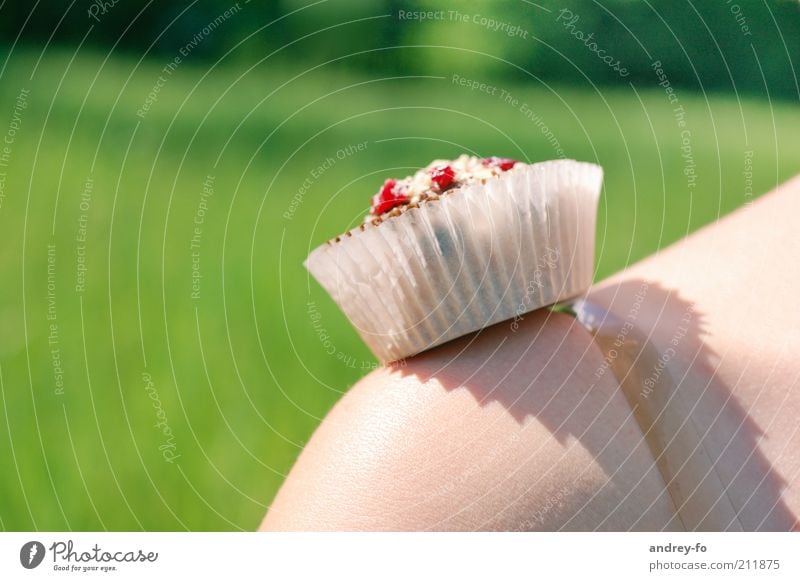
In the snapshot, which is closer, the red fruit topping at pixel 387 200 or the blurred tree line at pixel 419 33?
the red fruit topping at pixel 387 200

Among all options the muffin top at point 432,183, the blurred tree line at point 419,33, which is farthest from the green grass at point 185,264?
the muffin top at point 432,183

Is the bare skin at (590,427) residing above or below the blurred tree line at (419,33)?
below

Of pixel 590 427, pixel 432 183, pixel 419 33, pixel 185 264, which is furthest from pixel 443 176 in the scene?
pixel 185 264

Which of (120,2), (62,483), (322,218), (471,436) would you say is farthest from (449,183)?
(322,218)

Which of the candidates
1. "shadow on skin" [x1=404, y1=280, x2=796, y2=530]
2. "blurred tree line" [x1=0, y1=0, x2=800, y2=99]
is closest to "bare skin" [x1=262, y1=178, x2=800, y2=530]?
"shadow on skin" [x1=404, y1=280, x2=796, y2=530]

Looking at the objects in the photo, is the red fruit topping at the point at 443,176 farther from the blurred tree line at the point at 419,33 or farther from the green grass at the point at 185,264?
the green grass at the point at 185,264

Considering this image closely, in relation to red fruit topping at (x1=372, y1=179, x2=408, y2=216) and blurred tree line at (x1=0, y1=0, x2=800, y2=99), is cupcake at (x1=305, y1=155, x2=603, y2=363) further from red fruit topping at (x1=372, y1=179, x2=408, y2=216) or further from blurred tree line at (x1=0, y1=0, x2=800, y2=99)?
blurred tree line at (x1=0, y1=0, x2=800, y2=99)

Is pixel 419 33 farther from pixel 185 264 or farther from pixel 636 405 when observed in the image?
pixel 636 405
